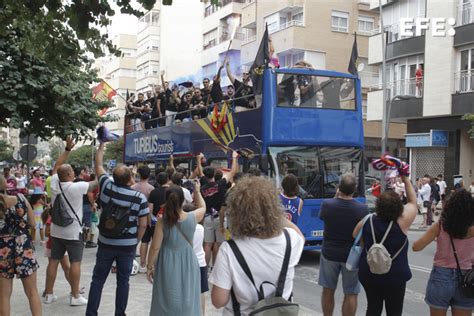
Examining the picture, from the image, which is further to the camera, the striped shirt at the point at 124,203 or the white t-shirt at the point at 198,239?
the striped shirt at the point at 124,203

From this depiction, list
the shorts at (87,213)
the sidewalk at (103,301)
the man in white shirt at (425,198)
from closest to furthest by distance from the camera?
the sidewalk at (103,301)
the shorts at (87,213)
the man in white shirt at (425,198)

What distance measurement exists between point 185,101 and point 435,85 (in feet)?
51.4

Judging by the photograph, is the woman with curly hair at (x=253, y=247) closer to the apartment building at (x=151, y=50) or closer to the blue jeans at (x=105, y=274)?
the blue jeans at (x=105, y=274)

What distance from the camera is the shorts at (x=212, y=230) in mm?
8734

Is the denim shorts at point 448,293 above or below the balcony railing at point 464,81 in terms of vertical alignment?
below

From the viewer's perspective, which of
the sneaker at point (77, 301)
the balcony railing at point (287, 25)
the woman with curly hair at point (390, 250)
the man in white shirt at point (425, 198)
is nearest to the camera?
the woman with curly hair at point (390, 250)

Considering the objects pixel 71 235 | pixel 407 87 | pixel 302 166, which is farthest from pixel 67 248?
pixel 407 87

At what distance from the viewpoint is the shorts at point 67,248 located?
6.53 metres

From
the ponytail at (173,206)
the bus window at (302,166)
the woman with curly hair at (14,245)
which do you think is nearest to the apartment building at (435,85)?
the bus window at (302,166)

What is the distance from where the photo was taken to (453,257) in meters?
4.68

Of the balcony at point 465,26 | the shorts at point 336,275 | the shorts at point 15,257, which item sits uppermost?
the balcony at point 465,26

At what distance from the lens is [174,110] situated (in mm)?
15102

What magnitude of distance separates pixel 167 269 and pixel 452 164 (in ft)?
78.9

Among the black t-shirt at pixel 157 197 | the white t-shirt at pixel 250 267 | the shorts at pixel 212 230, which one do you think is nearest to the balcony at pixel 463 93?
the shorts at pixel 212 230
